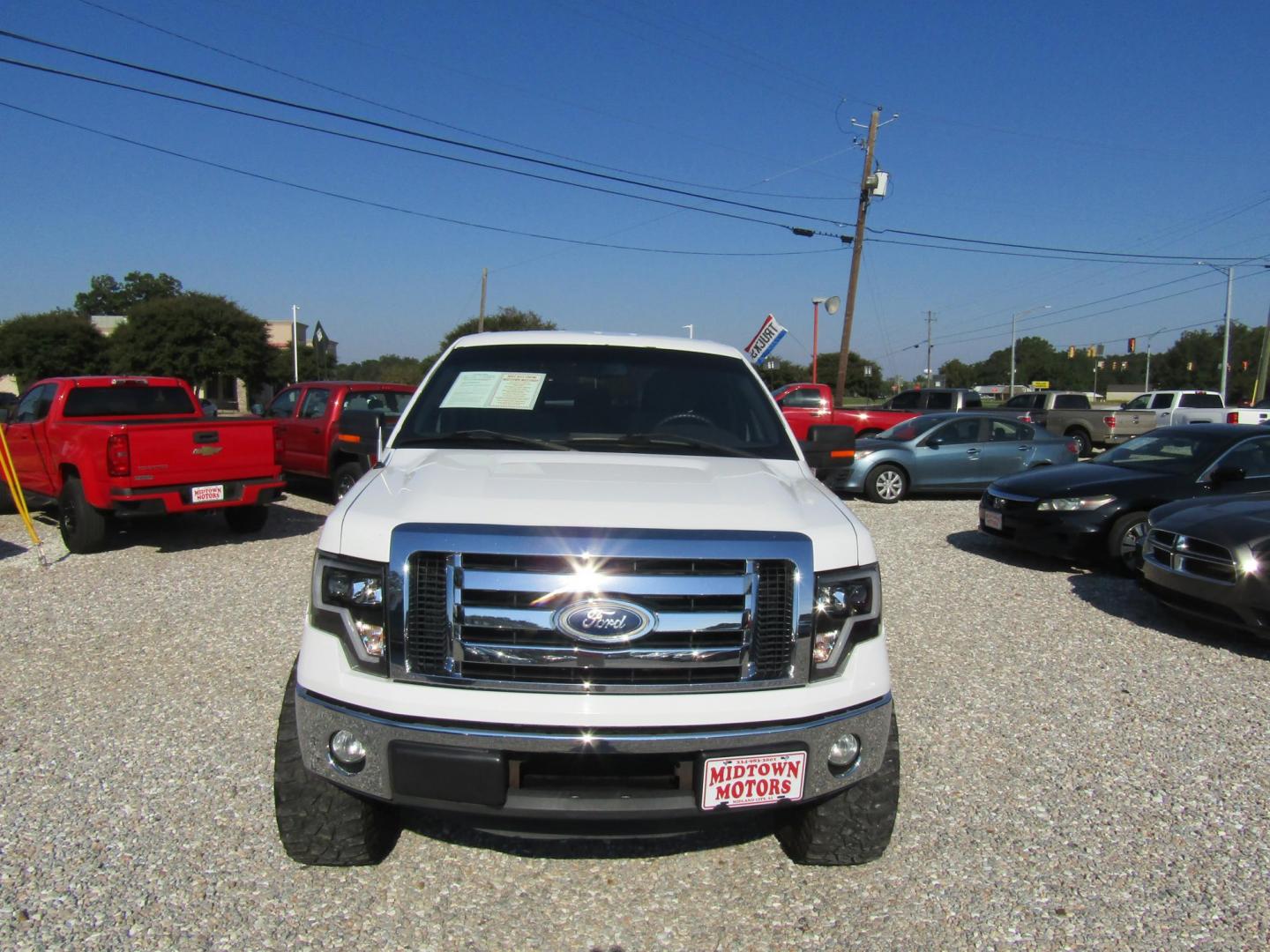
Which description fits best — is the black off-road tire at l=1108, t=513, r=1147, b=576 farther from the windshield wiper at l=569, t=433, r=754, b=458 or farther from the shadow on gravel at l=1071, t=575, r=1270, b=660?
the windshield wiper at l=569, t=433, r=754, b=458

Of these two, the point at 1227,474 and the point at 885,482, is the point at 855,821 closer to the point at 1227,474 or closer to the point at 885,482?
the point at 1227,474

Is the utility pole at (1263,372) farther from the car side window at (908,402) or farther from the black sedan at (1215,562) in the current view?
the black sedan at (1215,562)

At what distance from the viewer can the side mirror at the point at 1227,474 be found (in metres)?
7.82

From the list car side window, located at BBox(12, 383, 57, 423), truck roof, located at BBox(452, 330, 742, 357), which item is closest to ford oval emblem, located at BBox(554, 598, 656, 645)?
truck roof, located at BBox(452, 330, 742, 357)

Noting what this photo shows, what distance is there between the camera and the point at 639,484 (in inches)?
114

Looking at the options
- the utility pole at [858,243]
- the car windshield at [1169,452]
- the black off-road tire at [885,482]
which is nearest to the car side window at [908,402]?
the utility pole at [858,243]

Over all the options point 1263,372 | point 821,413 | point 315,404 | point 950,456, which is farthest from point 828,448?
point 1263,372

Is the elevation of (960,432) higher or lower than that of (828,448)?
lower

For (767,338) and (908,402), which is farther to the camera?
(908,402)

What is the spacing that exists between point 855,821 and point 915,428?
11558 millimetres

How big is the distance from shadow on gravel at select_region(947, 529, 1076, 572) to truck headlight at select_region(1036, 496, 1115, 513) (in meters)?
0.61

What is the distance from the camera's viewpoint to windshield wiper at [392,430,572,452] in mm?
3555

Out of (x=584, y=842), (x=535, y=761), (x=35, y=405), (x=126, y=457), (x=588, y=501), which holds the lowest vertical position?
Answer: (x=584, y=842)

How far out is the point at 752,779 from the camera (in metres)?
2.48
